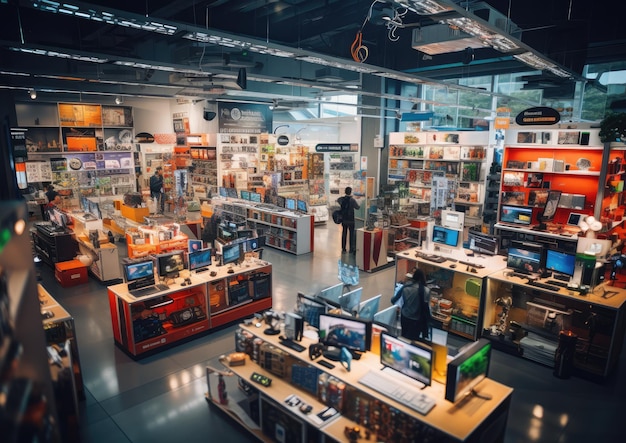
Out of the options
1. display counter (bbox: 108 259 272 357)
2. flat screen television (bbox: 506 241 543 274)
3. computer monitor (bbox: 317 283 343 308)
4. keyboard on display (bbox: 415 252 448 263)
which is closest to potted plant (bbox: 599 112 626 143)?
flat screen television (bbox: 506 241 543 274)

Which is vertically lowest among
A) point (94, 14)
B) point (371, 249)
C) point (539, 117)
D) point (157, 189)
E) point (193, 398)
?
point (193, 398)

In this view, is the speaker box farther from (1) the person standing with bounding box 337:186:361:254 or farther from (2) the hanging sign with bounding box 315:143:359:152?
(2) the hanging sign with bounding box 315:143:359:152

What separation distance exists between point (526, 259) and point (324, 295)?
3292mm

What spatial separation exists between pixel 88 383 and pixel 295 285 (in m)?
4.38

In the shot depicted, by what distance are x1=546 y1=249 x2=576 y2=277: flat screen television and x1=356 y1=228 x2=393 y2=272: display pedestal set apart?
13.0 feet

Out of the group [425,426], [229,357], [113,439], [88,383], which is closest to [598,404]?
[425,426]

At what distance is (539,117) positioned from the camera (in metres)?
8.38

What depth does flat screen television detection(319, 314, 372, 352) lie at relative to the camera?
426 centimetres

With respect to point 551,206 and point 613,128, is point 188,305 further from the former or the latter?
point 613,128

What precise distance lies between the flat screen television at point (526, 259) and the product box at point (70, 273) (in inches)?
336

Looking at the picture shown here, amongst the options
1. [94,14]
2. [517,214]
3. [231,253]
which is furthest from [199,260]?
[517,214]

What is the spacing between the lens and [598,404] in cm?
515

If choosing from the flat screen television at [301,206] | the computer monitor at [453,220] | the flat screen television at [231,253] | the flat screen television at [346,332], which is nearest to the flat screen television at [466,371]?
the flat screen television at [346,332]

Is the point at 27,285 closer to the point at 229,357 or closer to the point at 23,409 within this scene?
the point at 23,409
